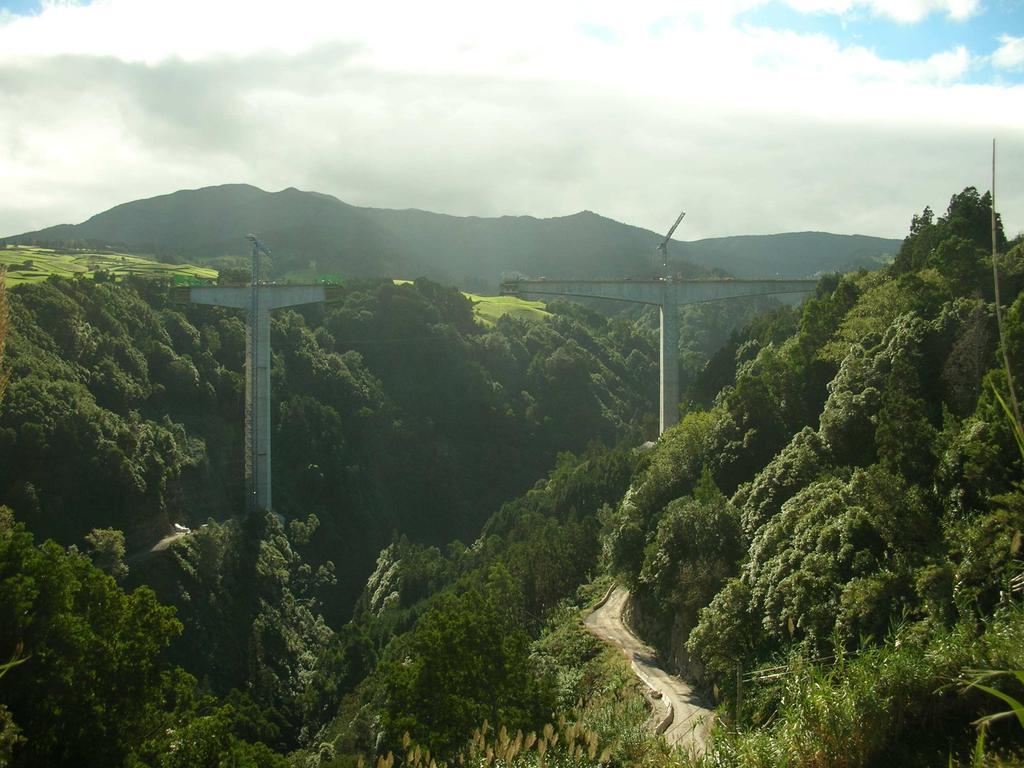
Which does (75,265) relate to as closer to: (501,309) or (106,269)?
(106,269)

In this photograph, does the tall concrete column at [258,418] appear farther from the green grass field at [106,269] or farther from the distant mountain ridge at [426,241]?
the distant mountain ridge at [426,241]

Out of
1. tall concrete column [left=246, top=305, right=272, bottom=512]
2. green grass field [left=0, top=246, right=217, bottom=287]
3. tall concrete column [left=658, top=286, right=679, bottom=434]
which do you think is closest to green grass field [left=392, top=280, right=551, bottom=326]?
green grass field [left=0, top=246, right=217, bottom=287]

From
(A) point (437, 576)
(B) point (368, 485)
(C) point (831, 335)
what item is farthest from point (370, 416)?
(C) point (831, 335)

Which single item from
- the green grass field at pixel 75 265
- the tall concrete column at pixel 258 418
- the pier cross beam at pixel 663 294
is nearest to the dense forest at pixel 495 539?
the tall concrete column at pixel 258 418

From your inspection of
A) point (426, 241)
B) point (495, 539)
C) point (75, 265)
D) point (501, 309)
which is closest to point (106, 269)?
point (75, 265)

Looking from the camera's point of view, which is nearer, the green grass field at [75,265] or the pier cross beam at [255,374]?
the pier cross beam at [255,374]

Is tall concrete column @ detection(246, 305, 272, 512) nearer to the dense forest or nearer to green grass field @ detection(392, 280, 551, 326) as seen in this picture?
the dense forest
